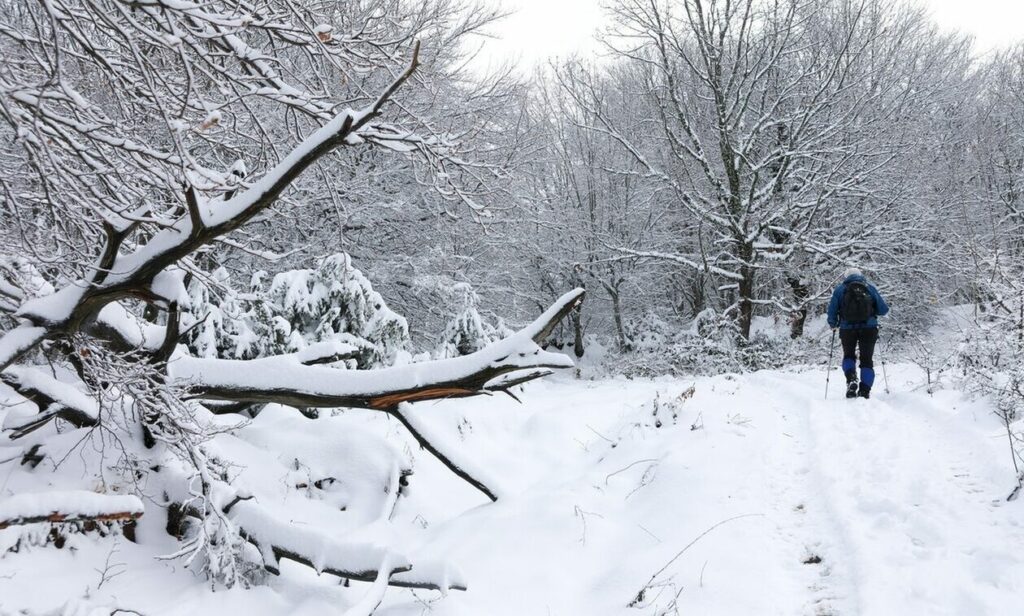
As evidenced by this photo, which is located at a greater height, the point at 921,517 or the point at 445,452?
the point at 445,452

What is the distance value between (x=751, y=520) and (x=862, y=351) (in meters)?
5.16

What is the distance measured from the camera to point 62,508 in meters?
2.33

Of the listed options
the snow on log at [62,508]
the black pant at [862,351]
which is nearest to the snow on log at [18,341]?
the snow on log at [62,508]

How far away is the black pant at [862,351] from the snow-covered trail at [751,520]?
896 millimetres

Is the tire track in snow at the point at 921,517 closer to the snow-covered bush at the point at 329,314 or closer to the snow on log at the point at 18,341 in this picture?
the snow on log at the point at 18,341

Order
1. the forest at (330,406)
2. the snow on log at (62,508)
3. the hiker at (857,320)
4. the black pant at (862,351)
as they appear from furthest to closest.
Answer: the hiker at (857,320)
the black pant at (862,351)
the forest at (330,406)
the snow on log at (62,508)

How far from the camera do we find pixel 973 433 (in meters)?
5.27

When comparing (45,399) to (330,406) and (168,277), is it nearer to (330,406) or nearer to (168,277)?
(168,277)

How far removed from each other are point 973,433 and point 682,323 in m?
19.7

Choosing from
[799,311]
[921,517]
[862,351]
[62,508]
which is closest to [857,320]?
[862,351]

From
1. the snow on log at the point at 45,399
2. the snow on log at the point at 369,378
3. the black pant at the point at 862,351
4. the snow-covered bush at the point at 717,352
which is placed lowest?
the snow-covered bush at the point at 717,352

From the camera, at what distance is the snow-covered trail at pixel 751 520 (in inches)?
125

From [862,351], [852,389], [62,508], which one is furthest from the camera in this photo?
[862,351]

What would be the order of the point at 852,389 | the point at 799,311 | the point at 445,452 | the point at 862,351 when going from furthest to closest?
the point at 799,311 → the point at 862,351 → the point at 852,389 → the point at 445,452
